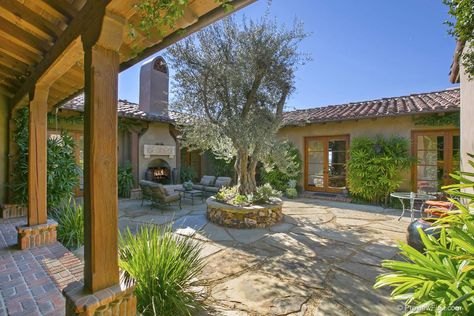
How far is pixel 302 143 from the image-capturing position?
10.7 metres

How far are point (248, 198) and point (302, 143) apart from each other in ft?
18.4

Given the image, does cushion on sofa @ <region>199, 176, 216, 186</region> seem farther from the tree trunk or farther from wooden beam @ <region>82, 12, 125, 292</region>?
wooden beam @ <region>82, 12, 125, 292</region>

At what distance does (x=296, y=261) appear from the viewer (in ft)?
13.0

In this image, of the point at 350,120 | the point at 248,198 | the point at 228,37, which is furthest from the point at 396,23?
the point at 248,198

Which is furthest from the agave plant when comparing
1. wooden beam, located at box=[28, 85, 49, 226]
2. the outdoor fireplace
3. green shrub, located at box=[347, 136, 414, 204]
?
the outdoor fireplace

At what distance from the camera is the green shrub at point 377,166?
8.02 metres

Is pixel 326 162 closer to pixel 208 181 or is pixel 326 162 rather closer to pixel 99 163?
pixel 208 181

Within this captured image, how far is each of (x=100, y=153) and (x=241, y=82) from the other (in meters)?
4.85

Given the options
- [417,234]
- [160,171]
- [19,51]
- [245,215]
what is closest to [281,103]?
[245,215]

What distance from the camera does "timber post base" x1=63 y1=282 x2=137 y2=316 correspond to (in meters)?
1.73

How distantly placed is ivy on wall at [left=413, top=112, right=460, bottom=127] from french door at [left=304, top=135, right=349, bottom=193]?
2434 millimetres

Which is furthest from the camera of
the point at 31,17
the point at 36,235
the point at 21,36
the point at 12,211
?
the point at 12,211

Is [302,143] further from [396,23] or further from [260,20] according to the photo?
[260,20]

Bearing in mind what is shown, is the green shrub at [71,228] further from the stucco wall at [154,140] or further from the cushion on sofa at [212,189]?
the stucco wall at [154,140]
